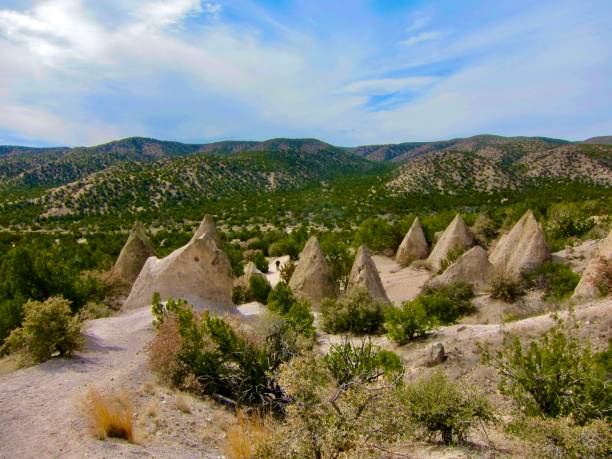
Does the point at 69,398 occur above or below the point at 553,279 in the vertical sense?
above

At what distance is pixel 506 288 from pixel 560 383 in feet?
29.8

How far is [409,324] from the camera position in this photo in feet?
38.5

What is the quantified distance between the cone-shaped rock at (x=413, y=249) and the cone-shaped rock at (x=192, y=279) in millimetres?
12141

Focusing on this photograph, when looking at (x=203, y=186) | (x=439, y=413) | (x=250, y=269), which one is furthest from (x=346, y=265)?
(x=203, y=186)

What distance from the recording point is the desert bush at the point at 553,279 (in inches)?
562

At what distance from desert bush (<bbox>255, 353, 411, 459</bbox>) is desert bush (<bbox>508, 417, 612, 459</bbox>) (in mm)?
1417

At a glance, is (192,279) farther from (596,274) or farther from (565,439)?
→ (596,274)

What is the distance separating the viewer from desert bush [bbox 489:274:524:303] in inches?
592

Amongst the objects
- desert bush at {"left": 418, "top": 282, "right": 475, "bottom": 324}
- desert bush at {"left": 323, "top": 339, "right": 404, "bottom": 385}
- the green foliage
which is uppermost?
desert bush at {"left": 323, "top": 339, "right": 404, "bottom": 385}

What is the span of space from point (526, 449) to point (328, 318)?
8.25 metres

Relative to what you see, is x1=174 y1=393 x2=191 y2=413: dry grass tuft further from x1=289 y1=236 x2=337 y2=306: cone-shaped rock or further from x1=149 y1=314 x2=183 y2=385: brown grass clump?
x1=289 y1=236 x2=337 y2=306: cone-shaped rock

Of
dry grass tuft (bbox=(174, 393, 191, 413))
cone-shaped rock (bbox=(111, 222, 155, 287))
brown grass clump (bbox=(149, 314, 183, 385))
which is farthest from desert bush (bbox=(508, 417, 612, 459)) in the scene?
cone-shaped rock (bbox=(111, 222, 155, 287))

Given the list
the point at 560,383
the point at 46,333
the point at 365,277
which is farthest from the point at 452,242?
the point at 46,333

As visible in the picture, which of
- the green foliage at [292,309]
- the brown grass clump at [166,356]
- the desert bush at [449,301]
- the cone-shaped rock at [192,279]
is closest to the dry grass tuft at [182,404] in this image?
the brown grass clump at [166,356]
